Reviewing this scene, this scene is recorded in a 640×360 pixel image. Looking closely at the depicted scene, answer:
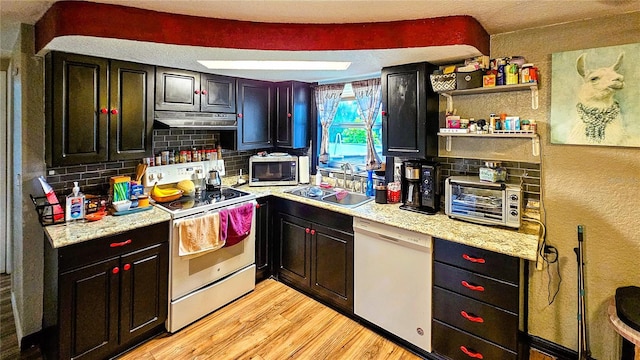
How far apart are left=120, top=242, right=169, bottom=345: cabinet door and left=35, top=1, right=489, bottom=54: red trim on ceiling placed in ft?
4.79

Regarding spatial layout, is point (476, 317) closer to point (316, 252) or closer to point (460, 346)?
point (460, 346)

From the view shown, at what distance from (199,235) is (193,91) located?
1.32m

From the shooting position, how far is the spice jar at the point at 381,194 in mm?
2871

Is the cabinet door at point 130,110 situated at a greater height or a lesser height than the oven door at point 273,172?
greater

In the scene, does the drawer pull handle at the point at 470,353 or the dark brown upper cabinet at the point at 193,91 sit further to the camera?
the dark brown upper cabinet at the point at 193,91

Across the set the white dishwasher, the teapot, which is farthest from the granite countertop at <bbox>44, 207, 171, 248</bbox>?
the white dishwasher

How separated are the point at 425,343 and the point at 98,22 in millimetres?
2855

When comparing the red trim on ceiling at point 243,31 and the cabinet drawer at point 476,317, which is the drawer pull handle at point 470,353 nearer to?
the cabinet drawer at point 476,317

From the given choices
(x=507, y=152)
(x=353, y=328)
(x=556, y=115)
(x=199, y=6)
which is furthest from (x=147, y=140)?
(x=556, y=115)

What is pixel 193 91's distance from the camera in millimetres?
2939

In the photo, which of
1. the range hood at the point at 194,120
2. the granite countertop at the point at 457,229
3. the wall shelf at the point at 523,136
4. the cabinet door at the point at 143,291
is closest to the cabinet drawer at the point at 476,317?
the granite countertop at the point at 457,229

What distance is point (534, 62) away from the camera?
7.37ft

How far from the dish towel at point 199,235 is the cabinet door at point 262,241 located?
0.59 metres

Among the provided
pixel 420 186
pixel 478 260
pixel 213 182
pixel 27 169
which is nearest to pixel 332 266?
pixel 420 186
